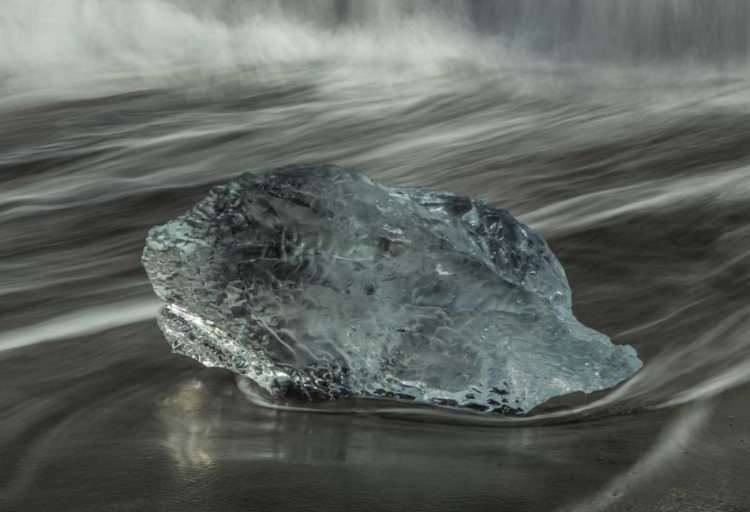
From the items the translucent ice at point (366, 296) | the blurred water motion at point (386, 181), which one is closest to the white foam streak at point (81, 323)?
the blurred water motion at point (386, 181)

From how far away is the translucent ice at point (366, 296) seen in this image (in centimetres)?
232

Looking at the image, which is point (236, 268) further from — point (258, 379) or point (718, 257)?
point (718, 257)

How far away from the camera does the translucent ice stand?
2.32 m

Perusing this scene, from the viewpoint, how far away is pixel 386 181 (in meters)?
5.69

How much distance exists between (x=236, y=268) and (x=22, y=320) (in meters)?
1.43

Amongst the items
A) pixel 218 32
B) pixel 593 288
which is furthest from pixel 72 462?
pixel 218 32

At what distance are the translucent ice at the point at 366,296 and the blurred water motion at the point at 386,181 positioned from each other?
106mm

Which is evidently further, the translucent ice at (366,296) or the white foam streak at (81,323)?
the white foam streak at (81,323)

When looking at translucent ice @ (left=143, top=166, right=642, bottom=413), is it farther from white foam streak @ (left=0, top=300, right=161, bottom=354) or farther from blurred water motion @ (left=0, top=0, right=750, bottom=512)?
white foam streak @ (left=0, top=300, right=161, bottom=354)

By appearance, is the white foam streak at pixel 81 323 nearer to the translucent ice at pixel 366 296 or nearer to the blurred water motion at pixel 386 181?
the blurred water motion at pixel 386 181

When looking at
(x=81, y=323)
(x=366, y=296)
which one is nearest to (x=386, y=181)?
(x=81, y=323)

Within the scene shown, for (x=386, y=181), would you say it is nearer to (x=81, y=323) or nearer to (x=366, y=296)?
(x=81, y=323)

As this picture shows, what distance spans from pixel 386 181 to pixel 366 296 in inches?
134

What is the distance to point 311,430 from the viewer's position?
2.30 meters
